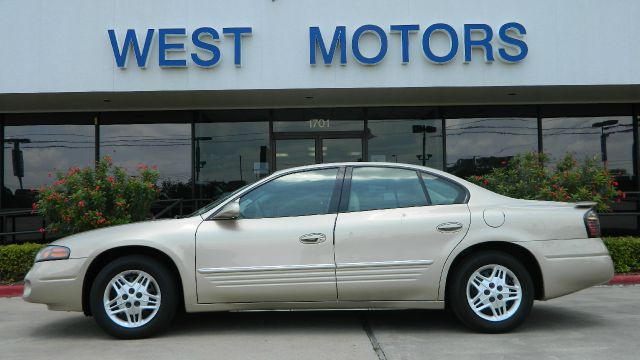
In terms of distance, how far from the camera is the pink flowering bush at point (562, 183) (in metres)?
8.41

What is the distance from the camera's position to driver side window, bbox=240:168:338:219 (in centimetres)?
504

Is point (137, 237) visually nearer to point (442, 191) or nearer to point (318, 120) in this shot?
point (442, 191)

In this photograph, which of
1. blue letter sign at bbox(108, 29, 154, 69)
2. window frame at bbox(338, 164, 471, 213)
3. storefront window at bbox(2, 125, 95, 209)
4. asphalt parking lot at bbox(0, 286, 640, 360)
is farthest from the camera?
storefront window at bbox(2, 125, 95, 209)

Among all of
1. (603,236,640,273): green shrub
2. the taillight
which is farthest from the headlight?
(603,236,640,273): green shrub

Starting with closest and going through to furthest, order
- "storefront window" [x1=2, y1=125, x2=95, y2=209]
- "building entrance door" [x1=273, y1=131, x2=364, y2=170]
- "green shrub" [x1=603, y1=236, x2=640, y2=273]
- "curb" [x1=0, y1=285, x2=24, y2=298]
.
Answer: "curb" [x1=0, y1=285, x2=24, y2=298] → "green shrub" [x1=603, y1=236, x2=640, y2=273] → "building entrance door" [x1=273, y1=131, x2=364, y2=170] → "storefront window" [x1=2, y1=125, x2=95, y2=209]

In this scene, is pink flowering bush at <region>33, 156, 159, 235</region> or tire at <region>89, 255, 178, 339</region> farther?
pink flowering bush at <region>33, 156, 159, 235</region>

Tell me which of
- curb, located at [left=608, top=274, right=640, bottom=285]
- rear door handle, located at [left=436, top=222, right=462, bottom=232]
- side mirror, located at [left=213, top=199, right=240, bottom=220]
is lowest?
curb, located at [left=608, top=274, right=640, bottom=285]

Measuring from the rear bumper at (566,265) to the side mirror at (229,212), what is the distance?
8.18 ft

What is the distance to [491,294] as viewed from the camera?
4.84 meters

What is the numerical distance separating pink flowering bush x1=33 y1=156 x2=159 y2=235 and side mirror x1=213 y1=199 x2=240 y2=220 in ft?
12.3

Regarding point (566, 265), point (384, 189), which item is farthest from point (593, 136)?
point (384, 189)

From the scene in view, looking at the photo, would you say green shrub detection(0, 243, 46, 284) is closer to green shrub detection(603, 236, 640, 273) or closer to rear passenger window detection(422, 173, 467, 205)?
rear passenger window detection(422, 173, 467, 205)

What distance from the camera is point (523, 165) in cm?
905

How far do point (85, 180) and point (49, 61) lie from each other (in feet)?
7.67
